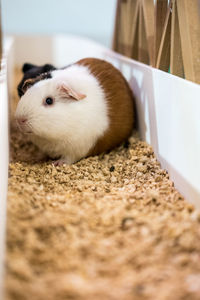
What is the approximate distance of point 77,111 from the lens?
2186 millimetres

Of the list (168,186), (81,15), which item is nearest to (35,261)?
(168,186)

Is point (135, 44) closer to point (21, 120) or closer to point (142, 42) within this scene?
point (142, 42)

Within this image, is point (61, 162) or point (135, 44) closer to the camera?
point (61, 162)

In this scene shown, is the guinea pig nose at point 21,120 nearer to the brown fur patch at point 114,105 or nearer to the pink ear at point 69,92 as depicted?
the pink ear at point 69,92

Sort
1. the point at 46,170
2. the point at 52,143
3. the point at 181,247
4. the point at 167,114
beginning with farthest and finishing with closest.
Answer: the point at 52,143 → the point at 46,170 → the point at 167,114 → the point at 181,247

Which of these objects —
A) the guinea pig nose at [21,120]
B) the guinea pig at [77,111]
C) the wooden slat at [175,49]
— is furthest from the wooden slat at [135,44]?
the guinea pig nose at [21,120]

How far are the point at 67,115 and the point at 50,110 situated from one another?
0.35 feet

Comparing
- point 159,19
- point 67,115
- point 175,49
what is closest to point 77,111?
point 67,115

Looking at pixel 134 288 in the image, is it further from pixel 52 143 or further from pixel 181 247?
pixel 52 143

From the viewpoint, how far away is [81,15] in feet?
22.0

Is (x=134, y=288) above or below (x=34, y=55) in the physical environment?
below

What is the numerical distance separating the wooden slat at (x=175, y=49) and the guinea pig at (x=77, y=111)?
544 mm

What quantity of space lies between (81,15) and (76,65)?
14.7 feet

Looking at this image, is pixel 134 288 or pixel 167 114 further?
pixel 167 114
